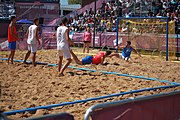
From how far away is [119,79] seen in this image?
29.1ft

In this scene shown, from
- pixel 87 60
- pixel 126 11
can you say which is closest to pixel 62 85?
pixel 87 60

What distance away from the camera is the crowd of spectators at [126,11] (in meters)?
21.7

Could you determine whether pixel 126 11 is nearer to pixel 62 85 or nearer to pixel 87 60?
pixel 87 60

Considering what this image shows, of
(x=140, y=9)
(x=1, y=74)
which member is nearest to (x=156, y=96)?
(x=1, y=74)

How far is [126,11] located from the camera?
26094mm

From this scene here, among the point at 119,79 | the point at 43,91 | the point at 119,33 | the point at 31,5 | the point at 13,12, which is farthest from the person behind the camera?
the point at 31,5

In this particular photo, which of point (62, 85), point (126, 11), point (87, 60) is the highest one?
point (126, 11)

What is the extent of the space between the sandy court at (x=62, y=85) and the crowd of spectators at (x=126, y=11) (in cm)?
1058

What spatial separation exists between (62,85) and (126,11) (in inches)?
747

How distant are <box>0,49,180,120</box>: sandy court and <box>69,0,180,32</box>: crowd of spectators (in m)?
10.6

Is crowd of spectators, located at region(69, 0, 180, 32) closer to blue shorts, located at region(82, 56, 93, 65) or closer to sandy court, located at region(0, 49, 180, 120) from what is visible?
blue shorts, located at region(82, 56, 93, 65)

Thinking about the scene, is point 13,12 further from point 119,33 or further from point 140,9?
point 119,33

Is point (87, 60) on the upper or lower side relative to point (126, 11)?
lower

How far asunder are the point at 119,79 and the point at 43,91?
2.39 metres
